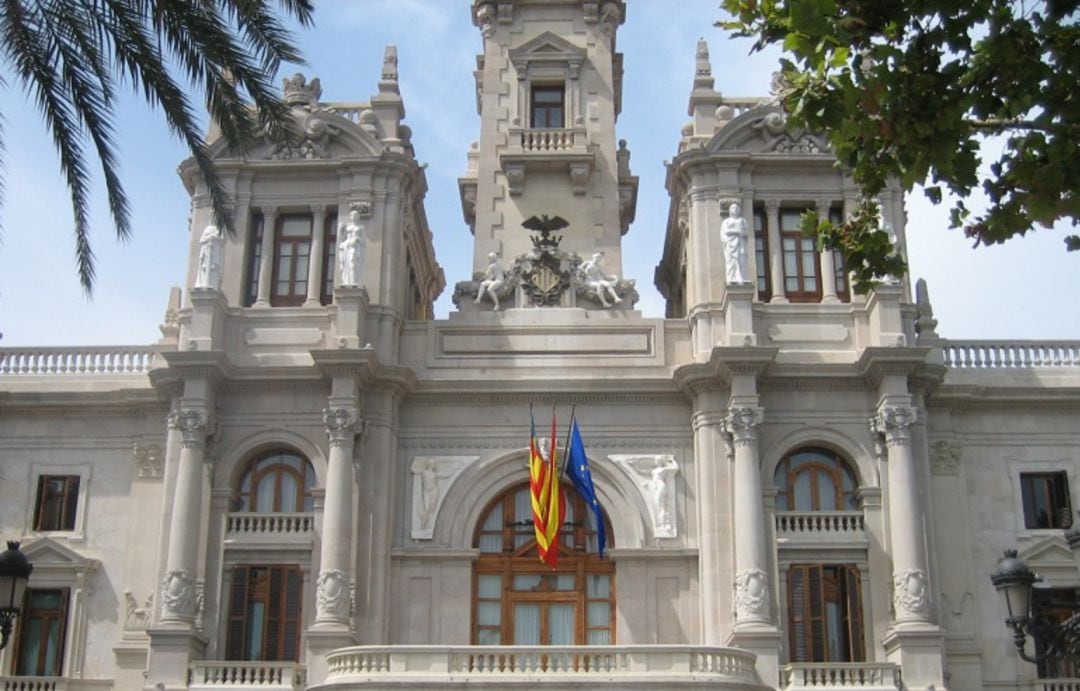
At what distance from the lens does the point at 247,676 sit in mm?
28750

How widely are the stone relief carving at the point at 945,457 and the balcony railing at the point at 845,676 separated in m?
5.13

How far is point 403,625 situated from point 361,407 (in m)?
4.50

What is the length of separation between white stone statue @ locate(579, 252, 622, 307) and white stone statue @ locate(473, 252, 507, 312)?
1760mm

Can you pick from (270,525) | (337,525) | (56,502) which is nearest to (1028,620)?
(337,525)

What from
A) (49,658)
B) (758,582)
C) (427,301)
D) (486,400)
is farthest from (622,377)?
(49,658)

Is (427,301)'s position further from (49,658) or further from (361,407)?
(49,658)

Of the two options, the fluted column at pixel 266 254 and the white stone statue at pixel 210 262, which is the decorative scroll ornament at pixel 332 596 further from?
the white stone statue at pixel 210 262

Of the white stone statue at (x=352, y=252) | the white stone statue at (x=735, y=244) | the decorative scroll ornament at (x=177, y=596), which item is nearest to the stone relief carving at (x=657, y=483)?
the white stone statue at (x=735, y=244)

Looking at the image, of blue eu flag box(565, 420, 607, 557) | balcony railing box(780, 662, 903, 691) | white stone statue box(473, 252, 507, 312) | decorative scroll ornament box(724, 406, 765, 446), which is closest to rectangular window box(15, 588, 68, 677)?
white stone statue box(473, 252, 507, 312)

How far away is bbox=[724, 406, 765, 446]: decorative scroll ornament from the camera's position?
99.8 ft

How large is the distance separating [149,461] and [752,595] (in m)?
13.2

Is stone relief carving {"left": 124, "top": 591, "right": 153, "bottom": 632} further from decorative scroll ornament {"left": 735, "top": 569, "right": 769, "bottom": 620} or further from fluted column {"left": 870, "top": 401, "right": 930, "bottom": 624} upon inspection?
fluted column {"left": 870, "top": 401, "right": 930, "bottom": 624}

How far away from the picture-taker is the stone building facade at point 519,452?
30.0m

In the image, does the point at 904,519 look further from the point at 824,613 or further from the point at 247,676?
the point at 247,676
